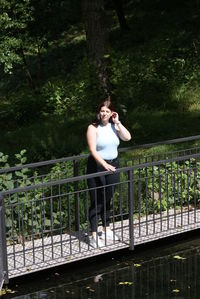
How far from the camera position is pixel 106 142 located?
23.2 ft

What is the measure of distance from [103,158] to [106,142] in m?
0.20

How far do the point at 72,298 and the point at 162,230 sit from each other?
1.80 m

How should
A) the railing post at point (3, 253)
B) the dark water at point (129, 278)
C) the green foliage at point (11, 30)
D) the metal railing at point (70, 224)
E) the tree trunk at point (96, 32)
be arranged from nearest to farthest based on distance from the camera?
the railing post at point (3, 253) → the dark water at point (129, 278) → the metal railing at point (70, 224) → the tree trunk at point (96, 32) → the green foliage at point (11, 30)

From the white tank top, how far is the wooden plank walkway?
0.90 m

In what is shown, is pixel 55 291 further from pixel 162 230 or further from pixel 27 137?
pixel 27 137

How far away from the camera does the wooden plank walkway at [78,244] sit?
6.80 metres

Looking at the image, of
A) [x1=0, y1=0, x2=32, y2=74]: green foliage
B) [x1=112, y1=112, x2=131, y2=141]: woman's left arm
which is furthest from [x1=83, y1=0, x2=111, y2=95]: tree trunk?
[x1=112, y1=112, x2=131, y2=141]: woman's left arm

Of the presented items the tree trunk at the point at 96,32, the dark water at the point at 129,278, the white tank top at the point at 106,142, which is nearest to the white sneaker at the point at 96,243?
the dark water at the point at 129,278

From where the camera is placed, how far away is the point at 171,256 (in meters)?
7.52

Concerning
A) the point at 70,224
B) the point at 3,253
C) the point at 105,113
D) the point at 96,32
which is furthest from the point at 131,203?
the point at 96,32

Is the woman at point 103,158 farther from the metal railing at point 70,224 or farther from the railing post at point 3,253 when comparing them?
the railing post at point 3,253

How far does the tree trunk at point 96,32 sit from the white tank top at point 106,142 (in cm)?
630

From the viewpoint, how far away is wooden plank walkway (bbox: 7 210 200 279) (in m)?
6.80

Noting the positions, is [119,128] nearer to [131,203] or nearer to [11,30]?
[131,203]
